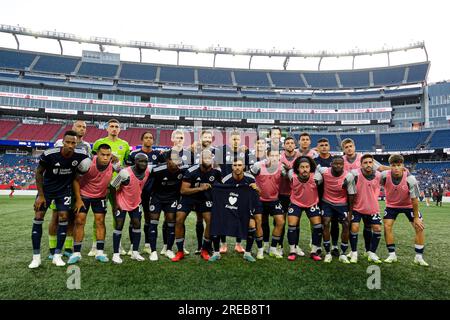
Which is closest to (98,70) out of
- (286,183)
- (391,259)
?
(286,183)

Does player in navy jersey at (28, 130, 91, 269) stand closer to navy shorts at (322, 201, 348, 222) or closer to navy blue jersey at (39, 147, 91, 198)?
navy blue jersey at (39, 147, 91, 198)

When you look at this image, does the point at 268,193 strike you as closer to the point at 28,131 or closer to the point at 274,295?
the point at 274,295

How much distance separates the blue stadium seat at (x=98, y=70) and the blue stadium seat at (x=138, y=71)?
161cm

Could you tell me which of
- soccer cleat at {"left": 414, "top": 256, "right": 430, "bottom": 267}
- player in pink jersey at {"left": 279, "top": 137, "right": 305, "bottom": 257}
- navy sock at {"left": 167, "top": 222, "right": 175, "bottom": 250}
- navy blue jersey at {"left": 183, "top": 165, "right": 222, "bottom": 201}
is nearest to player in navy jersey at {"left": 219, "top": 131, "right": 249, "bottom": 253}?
navy blue jersey at {"left": 183, "top": 165, "right": 222, "bottom": 201}

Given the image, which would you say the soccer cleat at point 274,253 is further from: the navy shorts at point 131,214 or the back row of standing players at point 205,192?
the navy shorts at point 131,214

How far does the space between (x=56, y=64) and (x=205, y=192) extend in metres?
53.4

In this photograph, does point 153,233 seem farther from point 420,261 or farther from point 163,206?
point 420,261

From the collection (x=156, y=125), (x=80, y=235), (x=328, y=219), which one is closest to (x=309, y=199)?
(x=328, y=219)

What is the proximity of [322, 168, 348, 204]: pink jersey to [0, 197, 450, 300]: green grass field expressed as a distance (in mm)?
1187

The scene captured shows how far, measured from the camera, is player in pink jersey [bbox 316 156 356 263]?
5852 mm

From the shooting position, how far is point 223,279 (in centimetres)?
442

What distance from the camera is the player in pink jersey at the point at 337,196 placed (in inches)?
230

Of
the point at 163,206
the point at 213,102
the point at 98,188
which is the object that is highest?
the point at 213,102
